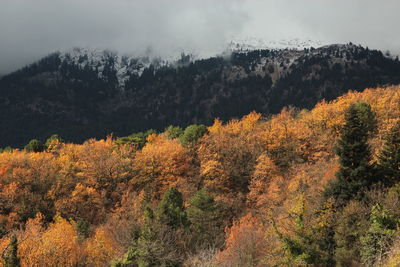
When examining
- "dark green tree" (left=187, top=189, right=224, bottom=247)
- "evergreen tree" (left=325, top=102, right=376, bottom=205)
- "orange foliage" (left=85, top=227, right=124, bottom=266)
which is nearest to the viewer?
"evergreen tree" (left=325, top=102, right=376, bottom=205)

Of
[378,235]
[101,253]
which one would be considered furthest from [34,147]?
[378,235]

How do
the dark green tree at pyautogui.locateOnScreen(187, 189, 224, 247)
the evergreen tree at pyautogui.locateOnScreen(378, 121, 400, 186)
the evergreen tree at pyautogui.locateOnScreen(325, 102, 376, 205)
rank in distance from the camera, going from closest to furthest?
the evergreen tree at pyautogui.locateOnScreen(325, 102, 376, 205), the evergreen tree at pyautogui.locateOnScreen(378, 121, 400, 186), the dark green tree at pyautogui.locateOnScreen(187, 189, 224, 247)

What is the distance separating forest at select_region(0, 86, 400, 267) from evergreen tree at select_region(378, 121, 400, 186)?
137 mm

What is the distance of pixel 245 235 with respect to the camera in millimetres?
45750

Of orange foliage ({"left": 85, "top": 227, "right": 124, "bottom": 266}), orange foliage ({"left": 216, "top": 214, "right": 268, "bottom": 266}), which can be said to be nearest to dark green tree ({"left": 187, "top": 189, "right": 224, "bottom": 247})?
orange foliage ({"left": 216, "top": 214, "right": 268, "bottom": 266})

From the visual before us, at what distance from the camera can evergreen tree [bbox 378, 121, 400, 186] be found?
43.3 meters

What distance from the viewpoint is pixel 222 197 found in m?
77.9

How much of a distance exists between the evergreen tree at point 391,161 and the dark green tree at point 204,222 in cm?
2384

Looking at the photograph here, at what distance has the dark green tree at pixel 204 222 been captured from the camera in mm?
53375

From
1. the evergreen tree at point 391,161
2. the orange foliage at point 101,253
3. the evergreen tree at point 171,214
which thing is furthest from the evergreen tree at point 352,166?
the orange foliage at point 101,253

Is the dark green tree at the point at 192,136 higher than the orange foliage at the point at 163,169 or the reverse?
higher

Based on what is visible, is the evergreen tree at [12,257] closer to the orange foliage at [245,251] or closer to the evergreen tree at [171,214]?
the evergreen tree at [171,214]

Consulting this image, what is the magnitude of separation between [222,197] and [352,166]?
127ft

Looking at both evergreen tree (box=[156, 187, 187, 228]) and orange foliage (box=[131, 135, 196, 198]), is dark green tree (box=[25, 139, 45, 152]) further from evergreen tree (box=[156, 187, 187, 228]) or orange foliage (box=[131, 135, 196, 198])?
evergreen tree (box=[156, 187, 187, 228])
